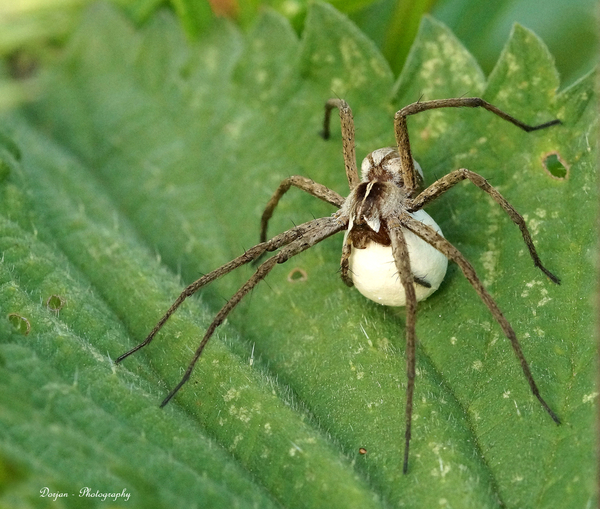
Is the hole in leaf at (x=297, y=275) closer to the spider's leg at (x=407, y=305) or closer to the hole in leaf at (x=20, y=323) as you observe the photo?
the spider's leg at (x=407, y=305)

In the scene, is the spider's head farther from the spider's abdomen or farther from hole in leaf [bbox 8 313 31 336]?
hole in leaf [bbox 8 313 31 336]

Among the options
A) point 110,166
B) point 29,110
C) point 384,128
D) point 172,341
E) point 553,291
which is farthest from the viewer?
point 29,110

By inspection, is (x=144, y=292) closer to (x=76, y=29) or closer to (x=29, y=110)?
(x=29, y=110)

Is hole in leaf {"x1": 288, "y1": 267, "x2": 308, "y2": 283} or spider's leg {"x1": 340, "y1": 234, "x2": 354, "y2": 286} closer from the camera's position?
spider's leg {"x1": 340, "y1": 234, "x2": 354, "y2": 286}

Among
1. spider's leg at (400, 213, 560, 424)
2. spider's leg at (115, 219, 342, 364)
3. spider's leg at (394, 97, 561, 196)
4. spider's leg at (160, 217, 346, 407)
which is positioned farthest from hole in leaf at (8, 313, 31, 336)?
spider's leg at (394, 97, 561, 196)

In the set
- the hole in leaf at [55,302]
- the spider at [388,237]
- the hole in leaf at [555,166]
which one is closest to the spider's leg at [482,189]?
the spider at [388,237]

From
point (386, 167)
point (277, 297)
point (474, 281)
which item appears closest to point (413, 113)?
point (386, 167)

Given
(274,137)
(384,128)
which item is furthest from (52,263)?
(384,128)
